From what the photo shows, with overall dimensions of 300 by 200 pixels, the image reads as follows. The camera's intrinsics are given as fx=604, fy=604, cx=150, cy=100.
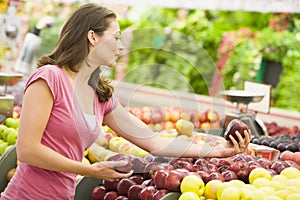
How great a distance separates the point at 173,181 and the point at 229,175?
11.2 inches

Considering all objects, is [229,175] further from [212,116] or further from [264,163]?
[212,116]

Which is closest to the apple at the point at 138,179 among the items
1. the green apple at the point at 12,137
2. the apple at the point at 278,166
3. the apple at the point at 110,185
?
the apple at the point at 110,185

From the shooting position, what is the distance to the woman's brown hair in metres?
2.47

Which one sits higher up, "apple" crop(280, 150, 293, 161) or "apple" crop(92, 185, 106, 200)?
"apple" crop(280, 150, 293, 161)

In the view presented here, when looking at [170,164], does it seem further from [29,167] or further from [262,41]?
[262,41]

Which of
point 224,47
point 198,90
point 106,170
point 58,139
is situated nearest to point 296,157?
point 106,170

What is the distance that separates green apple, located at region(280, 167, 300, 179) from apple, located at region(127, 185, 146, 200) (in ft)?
2.26

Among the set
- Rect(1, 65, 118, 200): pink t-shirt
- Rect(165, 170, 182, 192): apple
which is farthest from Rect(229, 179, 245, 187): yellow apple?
Rect(1, 65, 118, 200): pink t-shirt

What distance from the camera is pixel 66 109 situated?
2.48 m

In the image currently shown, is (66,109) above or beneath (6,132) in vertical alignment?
above

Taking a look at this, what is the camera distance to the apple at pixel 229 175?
287 centimetres

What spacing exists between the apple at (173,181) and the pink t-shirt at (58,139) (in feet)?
1.36

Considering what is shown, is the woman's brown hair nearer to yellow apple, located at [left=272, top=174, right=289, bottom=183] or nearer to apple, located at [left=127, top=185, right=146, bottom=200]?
apple, located at [left=127, top=185, right=146, bottom=200]

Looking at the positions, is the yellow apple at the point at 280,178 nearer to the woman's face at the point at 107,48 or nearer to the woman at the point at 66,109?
the woman at the point at 66,109
